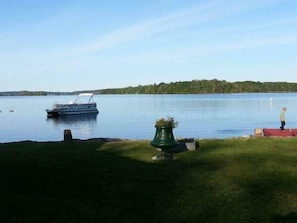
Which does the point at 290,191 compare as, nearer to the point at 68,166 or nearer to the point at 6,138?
the point at 68,166

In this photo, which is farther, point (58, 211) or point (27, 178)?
point (27, 178)

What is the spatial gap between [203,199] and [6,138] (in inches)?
1766

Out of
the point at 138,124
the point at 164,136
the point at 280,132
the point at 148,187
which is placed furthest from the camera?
the point at 138,124

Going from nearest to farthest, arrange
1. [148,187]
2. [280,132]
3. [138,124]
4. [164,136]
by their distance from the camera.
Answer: [148,187], [164,136], [280,132], [138,124]

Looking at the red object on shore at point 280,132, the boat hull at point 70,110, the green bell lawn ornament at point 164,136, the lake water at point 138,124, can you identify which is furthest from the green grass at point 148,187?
the boat hull at point 70,110

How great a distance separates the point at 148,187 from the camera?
8617mm

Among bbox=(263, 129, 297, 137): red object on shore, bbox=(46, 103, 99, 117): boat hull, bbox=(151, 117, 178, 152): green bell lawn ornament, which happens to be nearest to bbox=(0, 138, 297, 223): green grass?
bbox=(151, 117, 178, 152): green bell lawn ornament

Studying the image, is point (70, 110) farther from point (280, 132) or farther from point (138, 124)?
point (280, 132)

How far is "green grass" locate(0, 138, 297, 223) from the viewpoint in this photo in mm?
7074

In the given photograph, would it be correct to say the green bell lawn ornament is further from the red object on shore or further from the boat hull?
the boat hull

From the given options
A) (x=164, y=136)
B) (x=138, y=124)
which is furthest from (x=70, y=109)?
(x=164, y=136)

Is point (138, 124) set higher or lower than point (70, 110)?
lower

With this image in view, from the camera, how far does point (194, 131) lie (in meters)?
49.8

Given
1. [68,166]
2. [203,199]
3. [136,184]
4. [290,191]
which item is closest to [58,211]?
[136,184]
